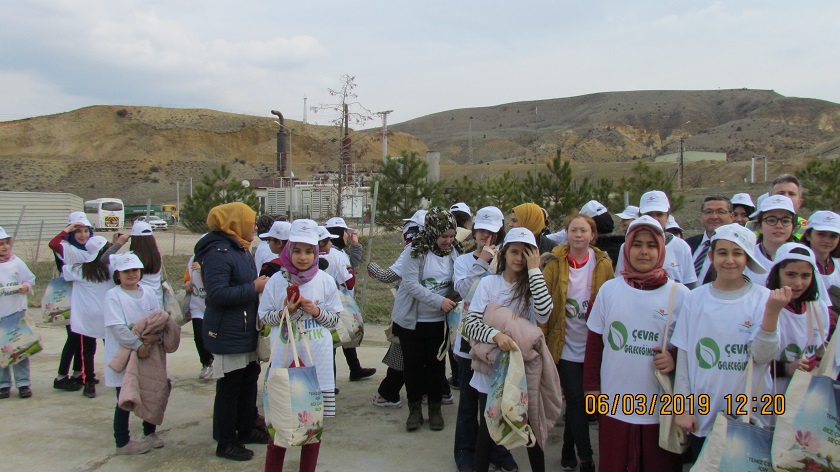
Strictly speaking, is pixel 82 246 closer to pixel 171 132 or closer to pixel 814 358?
pixel 814 358

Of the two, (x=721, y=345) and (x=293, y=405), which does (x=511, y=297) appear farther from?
(x=293, y=405)

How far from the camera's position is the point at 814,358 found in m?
2.95

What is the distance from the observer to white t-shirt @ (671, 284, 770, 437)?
9.49 feet

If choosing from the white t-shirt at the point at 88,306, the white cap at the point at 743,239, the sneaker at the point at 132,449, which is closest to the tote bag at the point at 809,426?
the white cap at the point at 743,239

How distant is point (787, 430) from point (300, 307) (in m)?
2.62

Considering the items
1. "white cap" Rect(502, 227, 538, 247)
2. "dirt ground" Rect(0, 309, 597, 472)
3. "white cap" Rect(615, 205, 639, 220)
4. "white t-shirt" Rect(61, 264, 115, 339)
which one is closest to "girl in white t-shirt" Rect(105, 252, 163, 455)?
"dirt ground" Rect(0, 309, 597, 472)

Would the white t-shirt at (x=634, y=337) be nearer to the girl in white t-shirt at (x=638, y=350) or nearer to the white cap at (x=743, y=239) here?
the girl in white t-shirt at (x=638, y=350)

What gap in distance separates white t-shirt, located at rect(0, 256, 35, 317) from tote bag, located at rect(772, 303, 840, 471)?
6.33 meters

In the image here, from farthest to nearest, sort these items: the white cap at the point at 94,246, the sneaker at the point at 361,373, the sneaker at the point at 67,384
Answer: the sneaker at the point at 361,373, the sneaker at the point at 67,384, the white cap at the point at 94,246

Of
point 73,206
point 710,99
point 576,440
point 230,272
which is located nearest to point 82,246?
point 230,272

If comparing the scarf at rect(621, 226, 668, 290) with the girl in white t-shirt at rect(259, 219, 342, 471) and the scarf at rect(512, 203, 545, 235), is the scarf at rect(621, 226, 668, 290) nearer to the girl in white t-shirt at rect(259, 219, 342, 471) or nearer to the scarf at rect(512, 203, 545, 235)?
the scarf at rect(512, 203, 545, 235)

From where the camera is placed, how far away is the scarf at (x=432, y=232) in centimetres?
475

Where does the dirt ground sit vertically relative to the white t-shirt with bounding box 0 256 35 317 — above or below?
below

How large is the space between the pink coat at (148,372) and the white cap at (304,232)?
1571 millimetres
